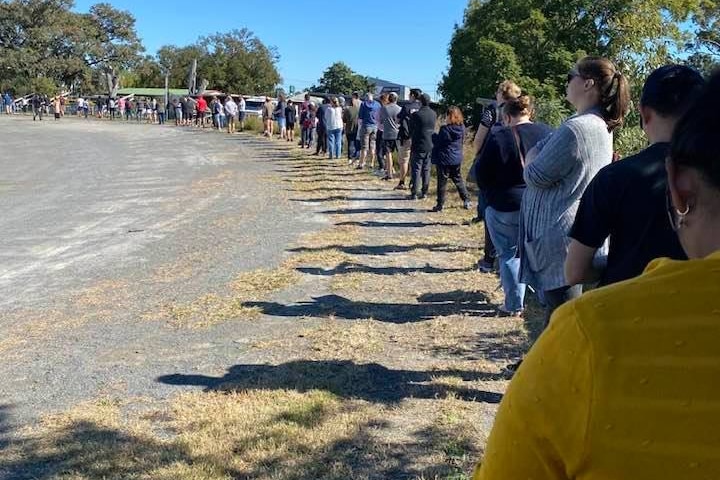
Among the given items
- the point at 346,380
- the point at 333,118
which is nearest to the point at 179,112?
the point at 333,118

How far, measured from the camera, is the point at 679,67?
2.72 m

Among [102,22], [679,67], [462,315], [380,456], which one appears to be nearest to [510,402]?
[679,67]

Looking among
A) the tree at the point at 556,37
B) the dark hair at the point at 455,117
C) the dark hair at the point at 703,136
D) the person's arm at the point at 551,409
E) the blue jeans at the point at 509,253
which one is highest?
the tree at the point at 556,37

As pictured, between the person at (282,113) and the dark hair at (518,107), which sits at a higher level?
the person at (282,113)

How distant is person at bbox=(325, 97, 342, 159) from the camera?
18.2 metres

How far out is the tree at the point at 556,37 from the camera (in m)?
29.2

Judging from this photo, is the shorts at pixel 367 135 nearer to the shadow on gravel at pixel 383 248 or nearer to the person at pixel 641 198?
the shadow on gravel at pixel 383 248

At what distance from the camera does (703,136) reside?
44.0 inches

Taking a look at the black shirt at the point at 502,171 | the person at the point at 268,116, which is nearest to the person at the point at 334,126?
the person at the point at 268,116

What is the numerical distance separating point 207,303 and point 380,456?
10.4 feet

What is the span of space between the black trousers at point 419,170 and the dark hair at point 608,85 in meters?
8.07

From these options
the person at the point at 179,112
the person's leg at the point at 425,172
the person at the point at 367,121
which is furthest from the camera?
the person at the point at 179,112

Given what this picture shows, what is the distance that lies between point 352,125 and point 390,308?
1222cm

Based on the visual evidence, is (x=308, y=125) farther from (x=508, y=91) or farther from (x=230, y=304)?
(x=508, y=91)
